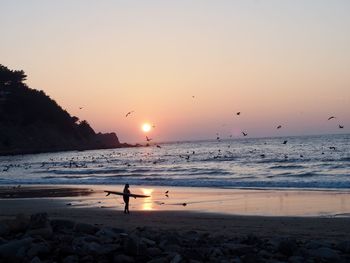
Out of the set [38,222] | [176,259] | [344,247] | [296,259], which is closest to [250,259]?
[296,259]

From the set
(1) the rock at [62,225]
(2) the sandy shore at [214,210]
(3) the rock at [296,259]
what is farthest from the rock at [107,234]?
(2) the sandy shore at [214,210]

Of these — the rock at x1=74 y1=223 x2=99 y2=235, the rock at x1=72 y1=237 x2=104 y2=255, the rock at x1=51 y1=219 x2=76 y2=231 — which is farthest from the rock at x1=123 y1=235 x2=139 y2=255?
the rock at x1=51 y1=219 x2=76 y2=231

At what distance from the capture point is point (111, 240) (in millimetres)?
10258

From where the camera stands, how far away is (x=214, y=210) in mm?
22094

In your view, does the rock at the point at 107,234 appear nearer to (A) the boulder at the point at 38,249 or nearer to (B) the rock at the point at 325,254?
(A) the boulder at the point at 38,249

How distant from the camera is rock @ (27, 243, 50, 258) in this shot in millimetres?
9117

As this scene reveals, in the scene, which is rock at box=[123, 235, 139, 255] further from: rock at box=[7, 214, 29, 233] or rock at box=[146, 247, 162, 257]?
rock at box=[7, 214, 29, 233]

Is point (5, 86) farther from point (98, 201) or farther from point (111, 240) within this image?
point (111, 240)

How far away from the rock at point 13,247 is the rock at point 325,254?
4935mm

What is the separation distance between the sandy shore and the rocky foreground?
13.0 feet

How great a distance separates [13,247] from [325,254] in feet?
17.6

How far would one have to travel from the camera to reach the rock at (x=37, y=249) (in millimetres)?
9117

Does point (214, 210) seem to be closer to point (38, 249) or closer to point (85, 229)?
point (85, 229)

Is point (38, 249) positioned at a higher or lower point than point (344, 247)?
higher
